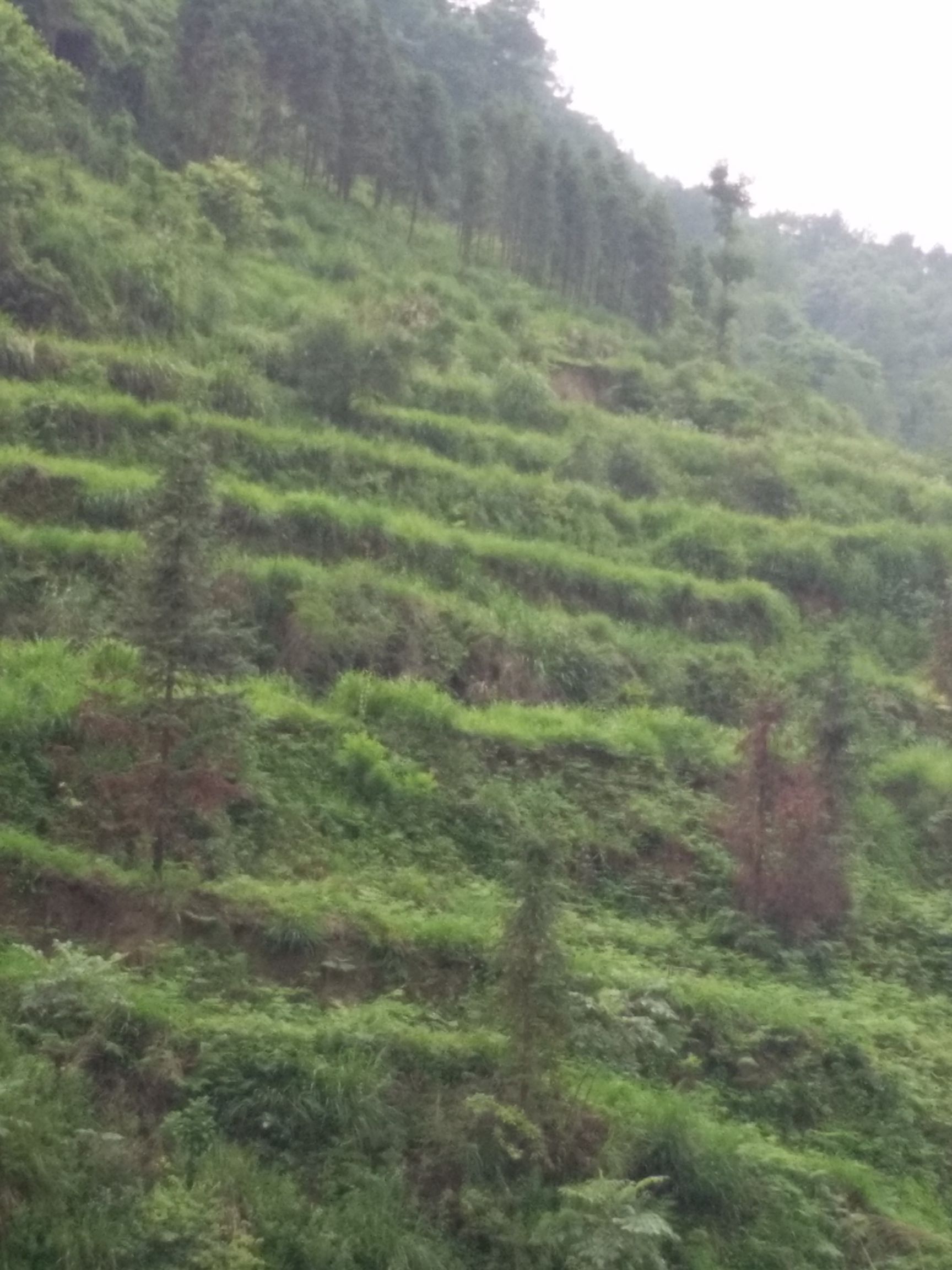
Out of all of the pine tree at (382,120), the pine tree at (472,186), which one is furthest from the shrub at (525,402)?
the pine tree at (382,120)

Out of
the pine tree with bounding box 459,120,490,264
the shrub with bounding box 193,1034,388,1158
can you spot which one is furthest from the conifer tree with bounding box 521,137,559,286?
the shrub with bounding box 193,1034,388,1158

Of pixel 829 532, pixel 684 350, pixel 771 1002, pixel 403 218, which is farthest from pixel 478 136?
pixel 771 1002

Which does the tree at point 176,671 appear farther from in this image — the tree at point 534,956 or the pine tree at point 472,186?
the pine tree at point 472,186

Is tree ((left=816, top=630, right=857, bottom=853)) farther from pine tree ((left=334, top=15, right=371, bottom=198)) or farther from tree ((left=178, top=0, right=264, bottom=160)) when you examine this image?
pine tree ((left=334, top=15, right=371, bottom=198))

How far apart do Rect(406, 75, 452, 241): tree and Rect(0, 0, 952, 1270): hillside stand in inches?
480

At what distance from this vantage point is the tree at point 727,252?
38.9 meters

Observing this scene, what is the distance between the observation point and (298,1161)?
8336mm

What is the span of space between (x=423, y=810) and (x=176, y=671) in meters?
3.71

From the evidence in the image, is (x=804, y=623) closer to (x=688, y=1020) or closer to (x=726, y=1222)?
(x=688, y=1020)

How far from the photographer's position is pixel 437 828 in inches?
497

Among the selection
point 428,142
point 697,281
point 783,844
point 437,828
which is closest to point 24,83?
point 428,142

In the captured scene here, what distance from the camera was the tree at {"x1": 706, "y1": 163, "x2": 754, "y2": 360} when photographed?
3888cm

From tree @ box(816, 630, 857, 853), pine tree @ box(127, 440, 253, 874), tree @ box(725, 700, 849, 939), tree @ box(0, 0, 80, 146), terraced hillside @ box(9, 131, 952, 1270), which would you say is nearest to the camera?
terraced hillside @ box(9, 131, 952, 1270)

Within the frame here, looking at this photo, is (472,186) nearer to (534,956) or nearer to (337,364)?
(337,364)
